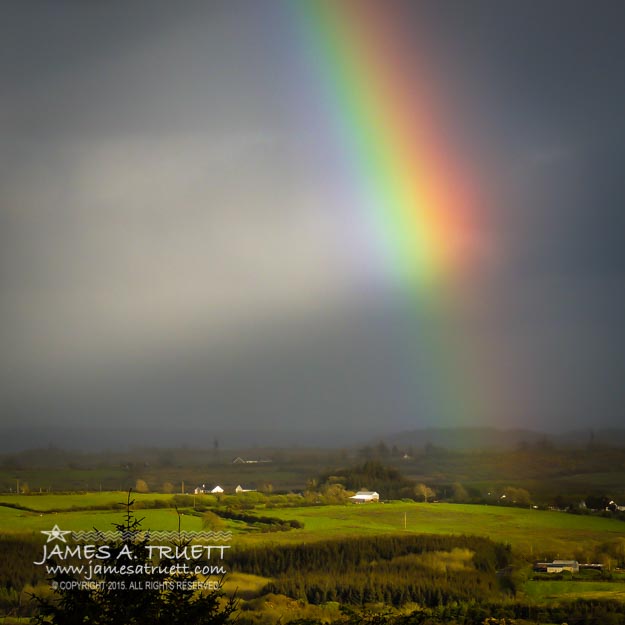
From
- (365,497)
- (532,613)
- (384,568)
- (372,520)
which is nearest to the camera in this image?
(532,613)

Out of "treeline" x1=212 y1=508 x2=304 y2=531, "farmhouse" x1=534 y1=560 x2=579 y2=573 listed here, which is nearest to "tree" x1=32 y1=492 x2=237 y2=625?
"farmhouse" x1=534 y1=560 x2=579 y2=573

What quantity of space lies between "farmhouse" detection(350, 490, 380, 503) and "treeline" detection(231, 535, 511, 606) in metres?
21.0

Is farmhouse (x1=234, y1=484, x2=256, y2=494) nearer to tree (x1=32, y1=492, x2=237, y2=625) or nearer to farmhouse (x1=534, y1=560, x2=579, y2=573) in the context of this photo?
Answer: farmhouse (x1=534, y1=560, x2=579, y2=573)

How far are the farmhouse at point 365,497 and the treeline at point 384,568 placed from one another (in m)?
21.0

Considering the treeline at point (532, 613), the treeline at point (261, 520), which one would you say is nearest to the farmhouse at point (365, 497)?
the treeline at point (261, 520)

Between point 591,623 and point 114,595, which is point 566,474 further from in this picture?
point 114,595

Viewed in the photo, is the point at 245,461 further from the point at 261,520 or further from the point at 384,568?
the point at 384,568

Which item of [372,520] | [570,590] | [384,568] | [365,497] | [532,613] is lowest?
[570,590]

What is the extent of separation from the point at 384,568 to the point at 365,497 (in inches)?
1225

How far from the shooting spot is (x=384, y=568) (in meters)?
Result: 50.8

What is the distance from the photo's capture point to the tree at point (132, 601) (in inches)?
468

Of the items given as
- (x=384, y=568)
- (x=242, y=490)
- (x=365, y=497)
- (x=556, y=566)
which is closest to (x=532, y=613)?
(x=384, y=568)

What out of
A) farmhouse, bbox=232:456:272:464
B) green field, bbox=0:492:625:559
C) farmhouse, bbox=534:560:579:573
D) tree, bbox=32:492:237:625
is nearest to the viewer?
tree, bbox=32:492:237:625

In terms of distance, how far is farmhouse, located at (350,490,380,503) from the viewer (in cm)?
8006
